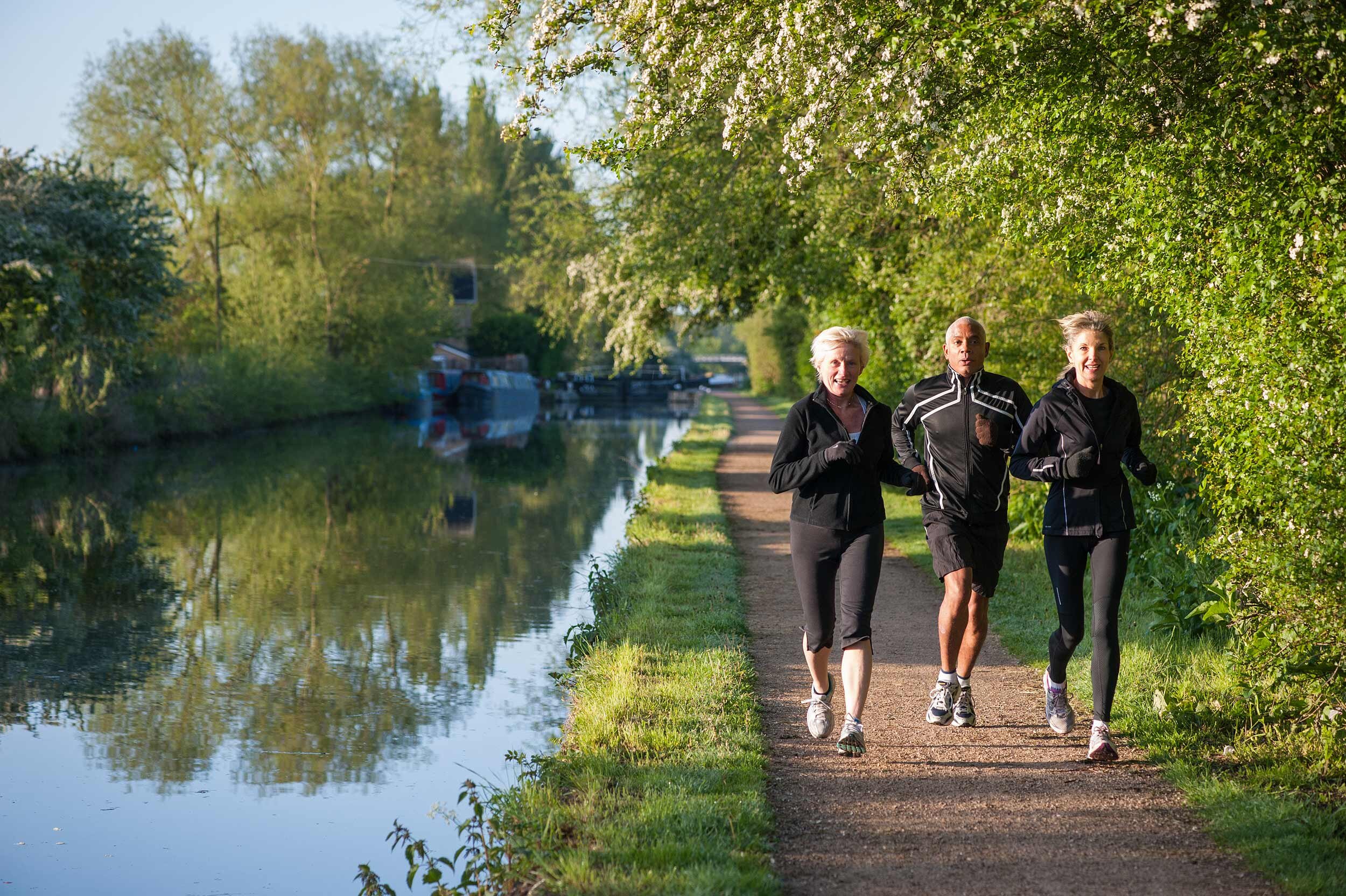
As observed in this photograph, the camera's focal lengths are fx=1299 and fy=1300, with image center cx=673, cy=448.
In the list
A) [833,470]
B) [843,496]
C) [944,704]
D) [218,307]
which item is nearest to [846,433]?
[833,470]

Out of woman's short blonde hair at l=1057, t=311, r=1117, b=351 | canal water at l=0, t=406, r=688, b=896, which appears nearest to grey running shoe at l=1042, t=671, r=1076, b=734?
woman's short blonde hair at l=1057, t=311, r=1117, b=351

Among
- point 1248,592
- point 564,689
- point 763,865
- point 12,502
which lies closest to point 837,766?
point 763,865

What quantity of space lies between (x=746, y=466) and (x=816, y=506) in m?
19.6

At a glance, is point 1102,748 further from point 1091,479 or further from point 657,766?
point 657,766

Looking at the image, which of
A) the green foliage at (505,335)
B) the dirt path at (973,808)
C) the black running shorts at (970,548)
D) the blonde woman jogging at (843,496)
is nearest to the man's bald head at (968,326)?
the blonde woman jogging at (843,496)

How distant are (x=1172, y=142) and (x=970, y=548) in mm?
2096

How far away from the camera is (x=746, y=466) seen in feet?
83.8

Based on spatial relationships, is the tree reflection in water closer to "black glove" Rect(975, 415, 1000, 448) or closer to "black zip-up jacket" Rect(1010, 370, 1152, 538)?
"black glove" Rect(975, 415, 1000, 448)

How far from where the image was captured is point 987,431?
6.09m

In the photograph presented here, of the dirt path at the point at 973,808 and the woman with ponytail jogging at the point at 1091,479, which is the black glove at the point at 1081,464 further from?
the dirt path at the point at 973,808

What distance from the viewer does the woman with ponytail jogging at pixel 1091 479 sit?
5.75 meters

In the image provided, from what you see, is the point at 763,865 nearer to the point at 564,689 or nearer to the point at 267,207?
the point at 564,689

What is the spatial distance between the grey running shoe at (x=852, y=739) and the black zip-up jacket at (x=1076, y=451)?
1243 millimetres

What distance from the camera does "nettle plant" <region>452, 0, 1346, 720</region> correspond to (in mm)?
5277
